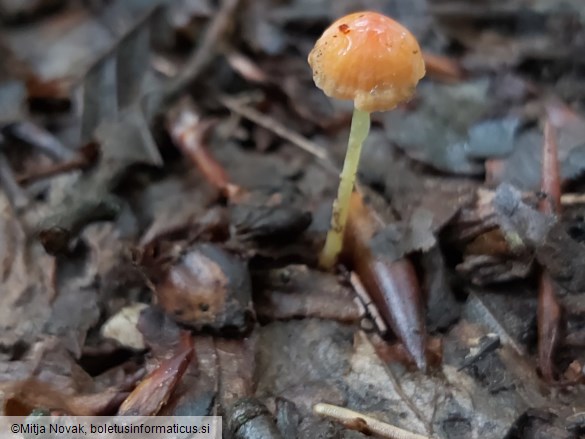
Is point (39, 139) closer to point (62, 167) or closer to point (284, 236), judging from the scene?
point (62, 167)

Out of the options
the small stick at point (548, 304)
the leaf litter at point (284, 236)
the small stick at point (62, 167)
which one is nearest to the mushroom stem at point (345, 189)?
the leaf litter at point (284, 236)

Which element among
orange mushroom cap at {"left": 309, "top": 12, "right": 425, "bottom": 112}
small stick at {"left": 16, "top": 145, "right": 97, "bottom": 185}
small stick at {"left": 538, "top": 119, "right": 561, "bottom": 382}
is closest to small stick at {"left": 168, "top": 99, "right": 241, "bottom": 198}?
small stick at {"left": 16, "top": 145, "right": 97, "bottom": 185}

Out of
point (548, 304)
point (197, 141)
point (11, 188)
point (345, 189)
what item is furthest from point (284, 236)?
point (11, 188)

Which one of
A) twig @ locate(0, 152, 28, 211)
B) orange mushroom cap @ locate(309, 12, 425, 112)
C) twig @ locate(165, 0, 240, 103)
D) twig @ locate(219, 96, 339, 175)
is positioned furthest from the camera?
twig @ locate(165, 0, 240, 103)

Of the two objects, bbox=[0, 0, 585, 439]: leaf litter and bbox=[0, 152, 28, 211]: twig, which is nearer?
bbox=[0, 0, 585, 439]: leaf litter

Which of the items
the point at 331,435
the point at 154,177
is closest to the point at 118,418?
the point at 331,435

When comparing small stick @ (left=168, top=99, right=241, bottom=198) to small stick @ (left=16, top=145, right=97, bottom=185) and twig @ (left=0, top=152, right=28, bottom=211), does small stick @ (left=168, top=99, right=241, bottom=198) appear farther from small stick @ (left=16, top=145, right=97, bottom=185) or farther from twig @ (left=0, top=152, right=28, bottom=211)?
twig @ (left=0, top=152, right=28, bottom=211)

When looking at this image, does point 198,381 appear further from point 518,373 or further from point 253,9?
Answer: point 253,9
